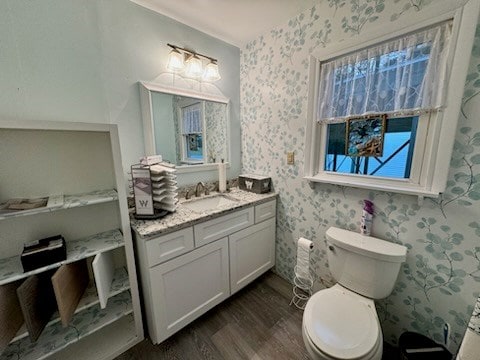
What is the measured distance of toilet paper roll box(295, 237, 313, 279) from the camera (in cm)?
159

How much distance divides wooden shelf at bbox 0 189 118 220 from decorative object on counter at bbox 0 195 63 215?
1cm

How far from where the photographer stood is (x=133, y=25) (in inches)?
54.1

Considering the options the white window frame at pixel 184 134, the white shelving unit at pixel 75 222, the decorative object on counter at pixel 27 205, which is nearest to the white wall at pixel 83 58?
the white shelving unit at pixel 75 222

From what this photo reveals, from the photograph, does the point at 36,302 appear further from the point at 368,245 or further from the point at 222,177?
the point at 368,245

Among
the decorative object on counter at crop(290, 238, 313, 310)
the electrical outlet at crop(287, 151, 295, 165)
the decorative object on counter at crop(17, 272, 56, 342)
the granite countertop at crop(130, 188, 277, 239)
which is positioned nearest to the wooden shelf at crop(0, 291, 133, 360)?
the decorative object on counter at crop(17, 272, 56, 342)

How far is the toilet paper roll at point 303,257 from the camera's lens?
1.59 metres

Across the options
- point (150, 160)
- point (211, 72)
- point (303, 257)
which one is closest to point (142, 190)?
point (150, 160)

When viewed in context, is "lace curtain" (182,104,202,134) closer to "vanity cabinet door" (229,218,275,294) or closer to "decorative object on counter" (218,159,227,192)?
"decorative object on counter" (218,159,227,192)

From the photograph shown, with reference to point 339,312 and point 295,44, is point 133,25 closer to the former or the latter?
point 295,44

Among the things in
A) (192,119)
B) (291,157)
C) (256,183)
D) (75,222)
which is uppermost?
(192,119)

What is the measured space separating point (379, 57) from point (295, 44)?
2.10 feet

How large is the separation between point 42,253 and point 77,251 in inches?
6.3

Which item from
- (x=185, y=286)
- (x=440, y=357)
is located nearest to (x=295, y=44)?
(x=185, y=286)

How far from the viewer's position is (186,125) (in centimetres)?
Answer: 171
